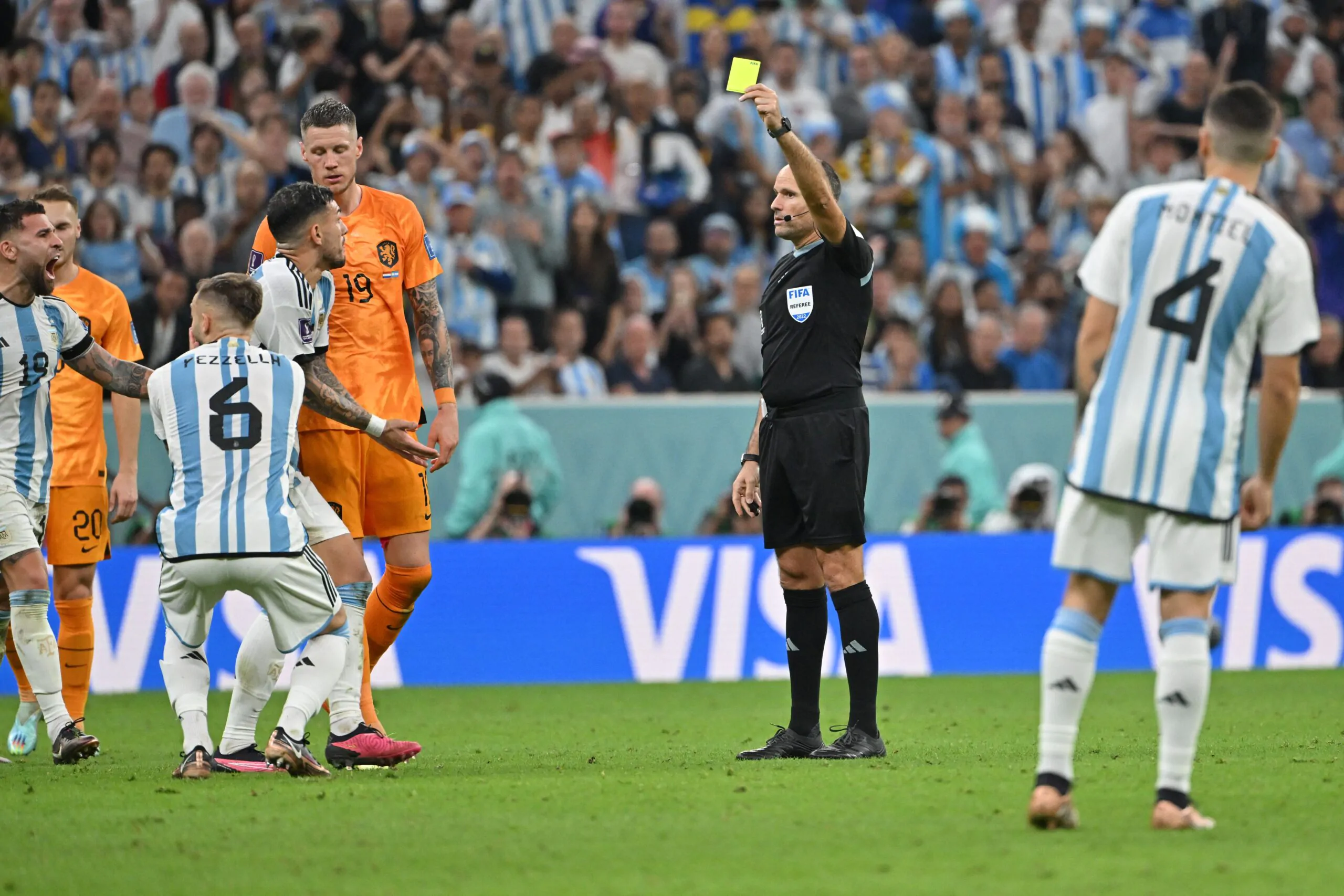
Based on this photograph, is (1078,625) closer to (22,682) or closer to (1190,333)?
(1190,333)

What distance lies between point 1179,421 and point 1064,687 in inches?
32.0

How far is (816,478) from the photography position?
7.04 m

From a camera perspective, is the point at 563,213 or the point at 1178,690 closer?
the point at 1178,690

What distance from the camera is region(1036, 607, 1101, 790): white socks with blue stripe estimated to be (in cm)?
486

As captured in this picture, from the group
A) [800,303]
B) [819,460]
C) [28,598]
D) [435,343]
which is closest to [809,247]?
[800,303]

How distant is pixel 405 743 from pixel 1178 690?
323 cm

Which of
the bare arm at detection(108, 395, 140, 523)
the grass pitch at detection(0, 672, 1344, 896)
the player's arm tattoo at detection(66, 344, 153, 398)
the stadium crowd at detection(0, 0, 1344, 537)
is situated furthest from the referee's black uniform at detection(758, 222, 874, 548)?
the stadium crowd at detection(0, 0, 1344, 537)

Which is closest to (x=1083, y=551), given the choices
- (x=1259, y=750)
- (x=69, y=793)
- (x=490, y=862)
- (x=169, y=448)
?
(x=490, y=862)

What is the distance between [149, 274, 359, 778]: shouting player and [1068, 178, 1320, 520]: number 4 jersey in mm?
2800

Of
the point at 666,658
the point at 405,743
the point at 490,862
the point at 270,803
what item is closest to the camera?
the point at 490,862

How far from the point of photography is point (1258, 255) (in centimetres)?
486

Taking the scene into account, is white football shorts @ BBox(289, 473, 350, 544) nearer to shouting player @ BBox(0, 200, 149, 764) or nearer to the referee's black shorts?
shouting player @ BBox(0, 200, 149, 764)

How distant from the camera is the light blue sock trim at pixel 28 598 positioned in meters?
7.34

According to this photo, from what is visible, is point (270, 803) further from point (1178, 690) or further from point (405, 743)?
point (1178, 690)
